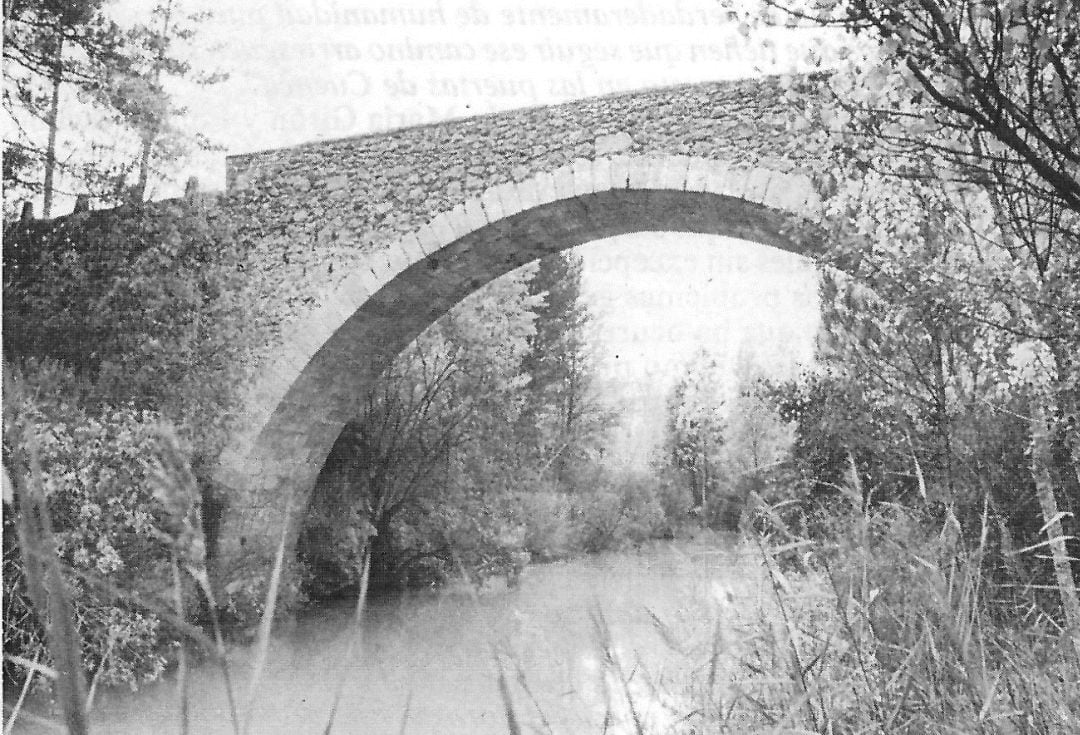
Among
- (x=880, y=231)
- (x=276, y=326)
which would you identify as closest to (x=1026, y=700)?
(x=880, y=231)

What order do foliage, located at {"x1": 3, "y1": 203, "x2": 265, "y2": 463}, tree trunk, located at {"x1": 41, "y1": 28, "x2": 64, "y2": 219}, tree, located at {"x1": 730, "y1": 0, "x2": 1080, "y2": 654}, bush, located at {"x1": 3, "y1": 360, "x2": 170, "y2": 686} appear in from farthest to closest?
foliage, located at {"x1": 3, "y1": 203, "x2": 265, "y2": 463}
tree trunk, located at {"x1": 41, "y1": 28, "x2": 64, "y2": 219}
bush, located at {"x1": 3, "y1": 360, "x2": 170, "y2": 686}
tree, located at {"x1": 730, "y1": 0, "x2": 1080, "y2": 654}

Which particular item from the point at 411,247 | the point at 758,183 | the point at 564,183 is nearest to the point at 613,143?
the point at 564,183

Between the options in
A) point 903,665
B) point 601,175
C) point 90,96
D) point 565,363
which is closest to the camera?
point 903,665

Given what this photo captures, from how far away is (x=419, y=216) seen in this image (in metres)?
6.01

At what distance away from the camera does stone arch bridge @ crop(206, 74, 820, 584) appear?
5402 millimetres

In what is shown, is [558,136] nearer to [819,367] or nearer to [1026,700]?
[819,367]

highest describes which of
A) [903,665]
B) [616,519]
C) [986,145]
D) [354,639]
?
[986,145]

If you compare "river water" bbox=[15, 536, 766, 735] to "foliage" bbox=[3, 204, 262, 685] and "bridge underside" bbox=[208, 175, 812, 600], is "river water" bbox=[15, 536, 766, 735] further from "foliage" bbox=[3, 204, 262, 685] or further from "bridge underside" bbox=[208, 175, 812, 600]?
"bridge underside" bbox=[208, 175, 812, 600]

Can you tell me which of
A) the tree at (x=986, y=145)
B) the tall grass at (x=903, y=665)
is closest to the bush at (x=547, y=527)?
the tree at (x=986, y=145)

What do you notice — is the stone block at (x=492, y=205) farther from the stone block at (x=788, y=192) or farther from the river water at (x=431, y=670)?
the river water at (x=431, y=670)

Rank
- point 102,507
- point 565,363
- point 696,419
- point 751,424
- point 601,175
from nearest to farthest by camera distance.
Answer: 1. point 102,507
2. point 601,175
3. point 751,424
4. point 696,419
5. point 565,363

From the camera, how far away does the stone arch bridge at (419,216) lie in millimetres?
5402

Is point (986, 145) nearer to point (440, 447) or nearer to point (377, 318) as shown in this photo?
point (377, 318)

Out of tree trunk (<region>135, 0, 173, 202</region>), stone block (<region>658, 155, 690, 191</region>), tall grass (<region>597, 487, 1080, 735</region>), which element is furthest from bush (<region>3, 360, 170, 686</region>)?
stone block (<region>658, 155, 690, 191</region>)
